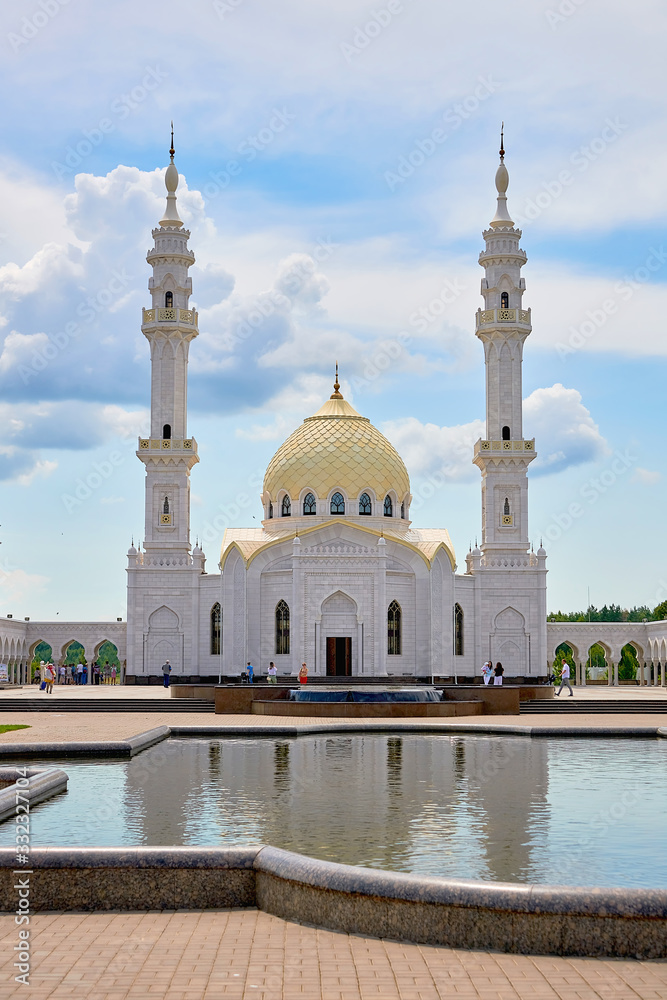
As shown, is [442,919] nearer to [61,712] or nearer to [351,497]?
[61,712]

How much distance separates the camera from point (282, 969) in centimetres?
597

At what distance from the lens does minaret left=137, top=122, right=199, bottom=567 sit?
41781 mm

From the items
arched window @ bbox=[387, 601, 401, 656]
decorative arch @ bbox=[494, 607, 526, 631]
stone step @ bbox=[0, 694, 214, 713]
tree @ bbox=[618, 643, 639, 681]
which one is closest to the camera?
stone step @ bbox=[0, 694, 214, 713]

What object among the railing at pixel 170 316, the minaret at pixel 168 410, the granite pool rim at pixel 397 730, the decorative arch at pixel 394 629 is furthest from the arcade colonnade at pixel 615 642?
the granite pool rim at pixel 397 730

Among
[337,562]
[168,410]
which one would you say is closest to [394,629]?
[337,562]

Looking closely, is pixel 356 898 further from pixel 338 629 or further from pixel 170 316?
pixel 170 316

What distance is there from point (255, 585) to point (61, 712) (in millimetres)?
14419

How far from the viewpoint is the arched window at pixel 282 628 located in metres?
39.9

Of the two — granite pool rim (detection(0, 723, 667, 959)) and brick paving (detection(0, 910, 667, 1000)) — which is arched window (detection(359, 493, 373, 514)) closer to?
granite pool rim (detection(0, 723, 667, 959))

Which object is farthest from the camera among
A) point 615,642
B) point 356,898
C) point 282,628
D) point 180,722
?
point 615,642

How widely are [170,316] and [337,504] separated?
31.8ft

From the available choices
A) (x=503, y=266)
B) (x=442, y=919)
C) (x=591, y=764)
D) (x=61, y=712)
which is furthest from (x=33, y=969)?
(x=503, y=266)

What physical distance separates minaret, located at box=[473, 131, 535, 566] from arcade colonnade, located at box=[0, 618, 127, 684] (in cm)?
1560

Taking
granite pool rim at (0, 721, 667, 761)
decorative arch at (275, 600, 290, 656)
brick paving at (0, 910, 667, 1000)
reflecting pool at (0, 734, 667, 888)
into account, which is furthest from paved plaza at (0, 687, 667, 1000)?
decorative arch at (275, 600, 290, 656)
